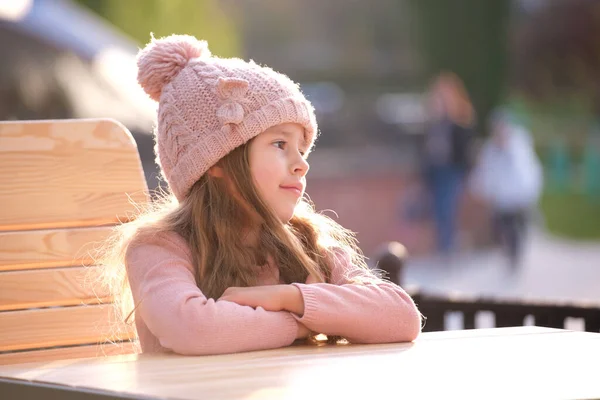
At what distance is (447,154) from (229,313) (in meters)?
12.9

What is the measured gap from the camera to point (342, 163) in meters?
18.1

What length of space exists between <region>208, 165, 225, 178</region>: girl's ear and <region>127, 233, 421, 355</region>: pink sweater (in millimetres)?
229

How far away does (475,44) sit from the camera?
60.7 feet

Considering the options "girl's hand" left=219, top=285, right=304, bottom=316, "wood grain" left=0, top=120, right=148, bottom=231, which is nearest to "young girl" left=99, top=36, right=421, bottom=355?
"girl's hand" left=219, top=285, right=304, bottom=316

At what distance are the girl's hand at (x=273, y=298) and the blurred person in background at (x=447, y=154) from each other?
12.5 meters

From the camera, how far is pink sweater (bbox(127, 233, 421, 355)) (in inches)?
98.9

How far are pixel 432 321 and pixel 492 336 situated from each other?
1.09 meters

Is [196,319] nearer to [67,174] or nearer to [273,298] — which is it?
[273,298]

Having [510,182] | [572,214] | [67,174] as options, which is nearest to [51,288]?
[67,174]

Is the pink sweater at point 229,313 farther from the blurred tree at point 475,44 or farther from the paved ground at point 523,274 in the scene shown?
the blurred tree at point 475,44

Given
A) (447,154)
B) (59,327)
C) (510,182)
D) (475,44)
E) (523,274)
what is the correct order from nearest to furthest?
(59,327) → (523,274) → (510,182) → (447,154) → (475,44)

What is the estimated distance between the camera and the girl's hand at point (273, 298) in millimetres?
2615

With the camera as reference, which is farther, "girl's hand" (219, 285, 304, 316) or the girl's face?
the girl's face

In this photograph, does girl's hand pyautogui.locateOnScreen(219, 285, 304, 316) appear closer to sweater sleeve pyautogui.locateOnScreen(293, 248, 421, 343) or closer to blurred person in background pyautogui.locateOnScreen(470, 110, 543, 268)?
sweater sleeve pyautogui.locateOnScreen(293, 248, 421, 343)
